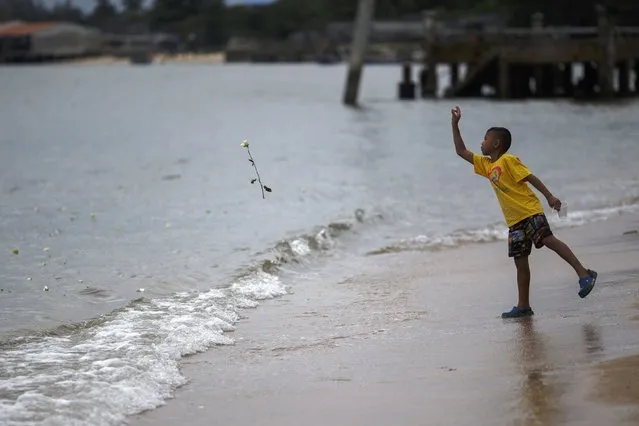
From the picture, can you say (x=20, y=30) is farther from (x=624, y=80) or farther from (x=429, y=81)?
(x=624, y=80)

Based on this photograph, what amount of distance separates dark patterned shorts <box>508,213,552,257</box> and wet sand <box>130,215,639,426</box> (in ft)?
1.42

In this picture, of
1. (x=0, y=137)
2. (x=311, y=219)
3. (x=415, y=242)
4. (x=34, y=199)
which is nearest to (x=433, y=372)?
(x=415, y=242)

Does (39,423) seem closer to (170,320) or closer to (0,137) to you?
(170,320)

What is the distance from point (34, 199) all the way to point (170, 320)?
10.8 meters

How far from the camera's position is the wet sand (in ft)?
18.2

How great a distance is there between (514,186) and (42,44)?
176 metres

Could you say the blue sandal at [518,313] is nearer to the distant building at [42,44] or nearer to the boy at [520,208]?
the boy at [520,208]

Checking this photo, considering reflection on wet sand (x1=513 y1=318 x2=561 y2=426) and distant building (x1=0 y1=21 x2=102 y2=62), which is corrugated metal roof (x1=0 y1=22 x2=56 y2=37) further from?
reflection on wet sand (x1=513 y1=318 x2=561 y2=426)

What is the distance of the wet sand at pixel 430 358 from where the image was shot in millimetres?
5543

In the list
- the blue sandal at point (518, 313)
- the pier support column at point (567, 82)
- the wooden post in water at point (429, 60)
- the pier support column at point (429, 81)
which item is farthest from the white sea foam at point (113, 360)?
the pier support column at point (567, 82)

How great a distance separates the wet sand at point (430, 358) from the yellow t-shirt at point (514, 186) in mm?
657

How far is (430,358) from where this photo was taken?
21.5 ft

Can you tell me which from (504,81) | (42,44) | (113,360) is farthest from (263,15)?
(113,360)

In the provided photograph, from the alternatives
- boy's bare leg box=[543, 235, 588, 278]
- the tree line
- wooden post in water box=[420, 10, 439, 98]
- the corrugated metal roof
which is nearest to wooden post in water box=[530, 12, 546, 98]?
wooden post in water box=[420, 10, 439, 98]
